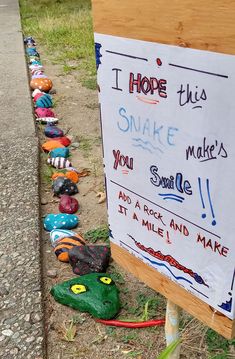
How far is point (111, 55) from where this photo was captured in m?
1.40

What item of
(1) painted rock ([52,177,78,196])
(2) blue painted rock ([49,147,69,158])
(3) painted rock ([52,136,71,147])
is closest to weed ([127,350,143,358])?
(1) painted rock ([52,177,78,196])

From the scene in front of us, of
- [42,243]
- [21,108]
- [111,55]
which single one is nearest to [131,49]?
[111,55]

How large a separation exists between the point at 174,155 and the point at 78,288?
3.22 ft

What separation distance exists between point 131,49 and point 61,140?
2.46 meters

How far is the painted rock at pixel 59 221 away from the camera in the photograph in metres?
2.65

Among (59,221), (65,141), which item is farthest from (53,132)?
(59,221)

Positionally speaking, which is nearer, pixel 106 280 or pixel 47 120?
pixel 106 280

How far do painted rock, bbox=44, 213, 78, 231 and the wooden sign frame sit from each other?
1.10 meters

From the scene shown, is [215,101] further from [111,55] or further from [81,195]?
[81,195]

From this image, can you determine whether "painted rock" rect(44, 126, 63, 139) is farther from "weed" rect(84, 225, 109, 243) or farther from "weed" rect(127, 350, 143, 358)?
"weed" rect(127, 350, 143, 358)

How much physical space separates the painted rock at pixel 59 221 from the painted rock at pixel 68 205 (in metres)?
0.11

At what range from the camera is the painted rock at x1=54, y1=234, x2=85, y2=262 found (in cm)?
240

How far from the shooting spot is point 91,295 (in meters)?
2.06

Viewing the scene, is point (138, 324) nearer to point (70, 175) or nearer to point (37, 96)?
point (70, 175)
